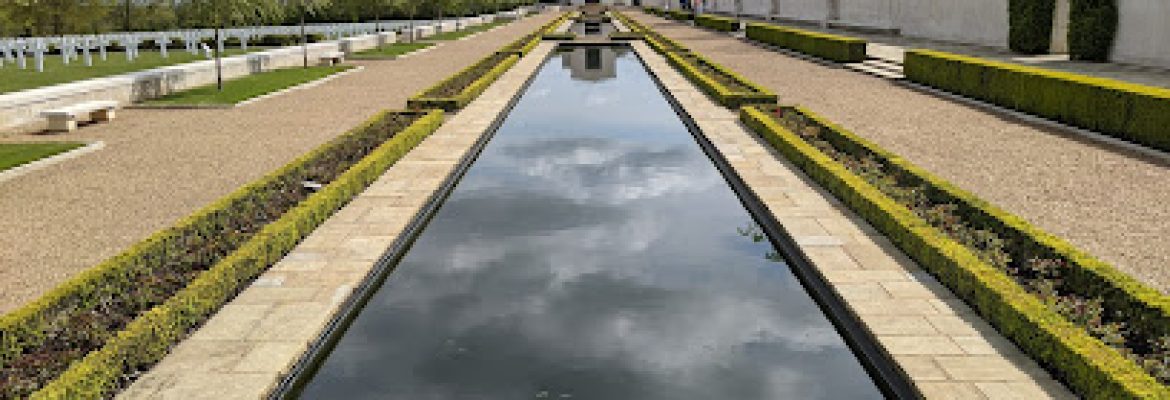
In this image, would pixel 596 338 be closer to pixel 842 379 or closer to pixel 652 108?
pixel 842 379

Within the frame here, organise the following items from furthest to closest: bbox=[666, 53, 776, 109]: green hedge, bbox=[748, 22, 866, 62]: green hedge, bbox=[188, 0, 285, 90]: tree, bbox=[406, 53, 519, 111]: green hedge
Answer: bbox=[748, 22, 866, 62]: green hedge
bbox=[188, 0, 285, 90]: tree
bbox=[666, 53, 776, 109]: green hedge
bbox=[406, 53, 519, 111]: green hedge

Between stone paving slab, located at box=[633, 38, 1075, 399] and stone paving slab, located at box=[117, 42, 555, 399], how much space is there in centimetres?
434

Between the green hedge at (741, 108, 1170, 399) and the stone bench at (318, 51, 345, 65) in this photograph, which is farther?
the stone bench at (318, 51, 345, 65)

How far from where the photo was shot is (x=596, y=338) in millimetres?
7090

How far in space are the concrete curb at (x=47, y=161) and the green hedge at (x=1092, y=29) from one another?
80.0 feet

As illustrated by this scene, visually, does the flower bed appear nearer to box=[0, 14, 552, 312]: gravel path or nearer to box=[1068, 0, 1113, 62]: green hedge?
box=[0, 14, 552, 312]: gravel path

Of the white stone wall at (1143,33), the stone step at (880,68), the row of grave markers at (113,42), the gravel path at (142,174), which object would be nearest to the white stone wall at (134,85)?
the gravel path at (142,174)

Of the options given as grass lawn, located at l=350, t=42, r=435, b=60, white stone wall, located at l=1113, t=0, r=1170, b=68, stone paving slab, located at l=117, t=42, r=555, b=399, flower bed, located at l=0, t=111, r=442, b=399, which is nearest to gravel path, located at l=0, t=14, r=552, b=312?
flower bed, located at l=0, t=111, r=442, b=399

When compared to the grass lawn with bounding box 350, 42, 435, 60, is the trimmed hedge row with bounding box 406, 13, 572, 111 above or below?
below

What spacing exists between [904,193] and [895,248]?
1.78 meters

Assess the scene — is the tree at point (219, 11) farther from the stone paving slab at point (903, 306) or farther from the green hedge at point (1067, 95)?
the green hedge at point (1067, 95)

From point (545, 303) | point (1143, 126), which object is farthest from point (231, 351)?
point (1143, 126)

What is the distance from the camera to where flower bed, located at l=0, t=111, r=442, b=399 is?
5809 mm

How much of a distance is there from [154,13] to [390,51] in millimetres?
17334
